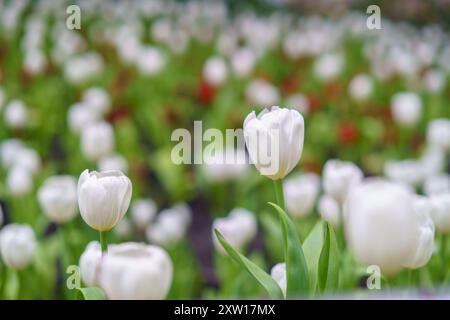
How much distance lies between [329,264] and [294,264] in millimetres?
36

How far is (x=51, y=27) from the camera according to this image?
129 inches

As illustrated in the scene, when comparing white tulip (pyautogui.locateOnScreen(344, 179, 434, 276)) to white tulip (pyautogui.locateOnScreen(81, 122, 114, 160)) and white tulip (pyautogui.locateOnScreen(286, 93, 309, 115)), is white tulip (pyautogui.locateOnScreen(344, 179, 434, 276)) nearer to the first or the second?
white tulip (pyautogui.locateOnScreen(81, 122, 114, 160))

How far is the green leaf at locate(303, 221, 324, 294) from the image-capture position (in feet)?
2.36

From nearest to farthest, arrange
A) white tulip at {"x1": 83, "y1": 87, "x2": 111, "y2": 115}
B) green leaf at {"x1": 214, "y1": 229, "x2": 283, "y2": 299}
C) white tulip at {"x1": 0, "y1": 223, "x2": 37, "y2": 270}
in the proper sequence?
green leaf at {"x1": 214, "y1": 229, "x2": 283, "y2": 299}
white tulip at {"x1": 0, "y1": 223, "x2": 37, "y2": 270}
white tulip at {"x1": 83, "y1": 87, "x2": 111, "y2": 115}

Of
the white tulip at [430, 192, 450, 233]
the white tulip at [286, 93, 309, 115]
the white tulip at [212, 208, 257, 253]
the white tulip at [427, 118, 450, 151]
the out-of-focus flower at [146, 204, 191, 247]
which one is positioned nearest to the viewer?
the white tulip at [430, 192, 450, 233]

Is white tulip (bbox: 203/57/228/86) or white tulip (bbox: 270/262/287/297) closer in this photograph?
white tulip (bbox: 270/262/287/297)

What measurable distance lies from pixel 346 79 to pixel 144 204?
4.23 ft

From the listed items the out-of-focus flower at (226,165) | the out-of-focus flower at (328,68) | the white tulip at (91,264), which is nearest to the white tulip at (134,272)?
the white tulip at (91,264)

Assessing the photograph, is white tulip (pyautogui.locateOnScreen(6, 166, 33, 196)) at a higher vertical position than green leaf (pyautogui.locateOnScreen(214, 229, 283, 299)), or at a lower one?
higher

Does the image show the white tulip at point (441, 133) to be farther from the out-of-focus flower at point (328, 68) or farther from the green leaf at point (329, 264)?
the green leaf at point (329, 264)

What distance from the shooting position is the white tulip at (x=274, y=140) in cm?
69

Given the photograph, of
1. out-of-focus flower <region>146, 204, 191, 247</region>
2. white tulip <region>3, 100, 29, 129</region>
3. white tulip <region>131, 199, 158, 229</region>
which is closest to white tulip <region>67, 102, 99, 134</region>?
white tulip <region>3, 100, 29, 129</region>

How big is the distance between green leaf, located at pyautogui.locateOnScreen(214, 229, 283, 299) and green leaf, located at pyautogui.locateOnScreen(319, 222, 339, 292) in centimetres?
4

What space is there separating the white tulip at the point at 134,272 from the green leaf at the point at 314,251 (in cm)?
15
